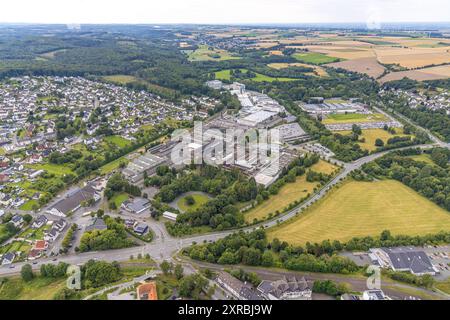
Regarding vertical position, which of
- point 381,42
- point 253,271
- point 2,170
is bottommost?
point 253,271

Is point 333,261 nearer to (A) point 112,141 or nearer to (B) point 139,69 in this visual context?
(A) point 112,141

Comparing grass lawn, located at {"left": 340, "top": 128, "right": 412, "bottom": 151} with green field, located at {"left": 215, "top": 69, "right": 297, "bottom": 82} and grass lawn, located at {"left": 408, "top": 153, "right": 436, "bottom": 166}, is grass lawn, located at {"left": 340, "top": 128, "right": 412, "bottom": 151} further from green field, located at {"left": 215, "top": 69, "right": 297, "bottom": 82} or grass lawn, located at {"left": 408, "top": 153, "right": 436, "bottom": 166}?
green field, located at {"left": 215, "top": 69, "right": 297, "bottom": 82}

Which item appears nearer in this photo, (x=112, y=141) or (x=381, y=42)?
(x=112, y=141)

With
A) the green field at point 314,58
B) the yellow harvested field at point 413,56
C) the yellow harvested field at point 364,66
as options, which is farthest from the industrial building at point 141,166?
the green field at point 314,58

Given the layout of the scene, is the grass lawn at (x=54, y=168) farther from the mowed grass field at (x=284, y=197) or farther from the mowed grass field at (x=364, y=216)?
the mowed grass field at (x=364, y=216)

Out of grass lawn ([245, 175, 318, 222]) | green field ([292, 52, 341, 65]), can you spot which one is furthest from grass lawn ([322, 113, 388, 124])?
green field ([292, 52, 341, 65])
